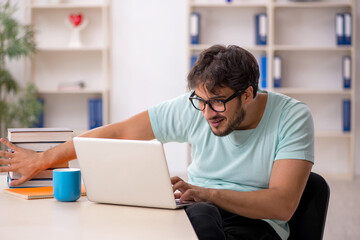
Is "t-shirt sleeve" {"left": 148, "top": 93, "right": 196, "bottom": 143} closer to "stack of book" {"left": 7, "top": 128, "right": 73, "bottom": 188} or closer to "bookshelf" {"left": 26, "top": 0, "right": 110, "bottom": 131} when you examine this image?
"stack of book" {"left": 7, "top": 128, "right": 73, "bottom": 188}

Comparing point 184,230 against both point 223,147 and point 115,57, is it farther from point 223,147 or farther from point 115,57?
point 115,57

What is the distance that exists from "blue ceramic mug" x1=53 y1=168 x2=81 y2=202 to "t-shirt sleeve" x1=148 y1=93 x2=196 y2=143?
523mm

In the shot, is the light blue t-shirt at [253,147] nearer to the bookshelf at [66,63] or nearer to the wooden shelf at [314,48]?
the wooden shelf at [314,48]

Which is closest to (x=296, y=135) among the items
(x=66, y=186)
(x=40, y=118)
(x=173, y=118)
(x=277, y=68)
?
(x=173, y=118)

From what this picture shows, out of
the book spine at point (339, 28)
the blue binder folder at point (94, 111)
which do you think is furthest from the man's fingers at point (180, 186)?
the book spine at point (339, 28)

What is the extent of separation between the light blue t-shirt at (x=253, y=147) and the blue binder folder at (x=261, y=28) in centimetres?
354

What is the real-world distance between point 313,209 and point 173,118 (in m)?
0.62

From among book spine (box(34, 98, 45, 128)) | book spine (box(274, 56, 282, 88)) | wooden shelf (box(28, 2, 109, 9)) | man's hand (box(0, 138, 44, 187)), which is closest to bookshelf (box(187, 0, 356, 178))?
book spine (box(274, 56, 282, 88))

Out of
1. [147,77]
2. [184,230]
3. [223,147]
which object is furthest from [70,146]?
[147,77]

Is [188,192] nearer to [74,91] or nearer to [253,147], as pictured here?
[253,147]

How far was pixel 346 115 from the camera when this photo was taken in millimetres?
5254

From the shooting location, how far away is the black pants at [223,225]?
134cm

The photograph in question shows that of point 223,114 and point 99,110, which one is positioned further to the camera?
point 99,110

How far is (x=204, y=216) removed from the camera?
1.37 metres
